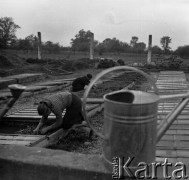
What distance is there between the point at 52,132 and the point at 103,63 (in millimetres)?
14582

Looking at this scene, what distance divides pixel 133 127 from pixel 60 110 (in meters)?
2.61

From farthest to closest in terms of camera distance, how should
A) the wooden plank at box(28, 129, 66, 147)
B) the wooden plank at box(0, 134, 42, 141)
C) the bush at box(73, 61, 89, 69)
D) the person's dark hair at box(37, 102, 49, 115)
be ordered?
the bush at box(73, 61, 89, 69)
the person's dark hair at box(37, 102, 49, 115)
the wooden plank at box(0, 134, 42, 141)
the wooden plank at box(28, 129, 66, 147)

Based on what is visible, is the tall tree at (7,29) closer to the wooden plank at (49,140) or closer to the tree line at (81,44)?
the tree line at (81,44)

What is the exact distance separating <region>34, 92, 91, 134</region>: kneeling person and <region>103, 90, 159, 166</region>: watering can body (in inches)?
94.9

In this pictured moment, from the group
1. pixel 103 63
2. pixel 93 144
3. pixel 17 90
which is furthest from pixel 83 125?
pixel 103 63

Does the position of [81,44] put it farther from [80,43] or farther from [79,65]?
[79,65]

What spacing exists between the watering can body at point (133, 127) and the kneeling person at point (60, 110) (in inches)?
94.9

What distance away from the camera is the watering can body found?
1.62 m

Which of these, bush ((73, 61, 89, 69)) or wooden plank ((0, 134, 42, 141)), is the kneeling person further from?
bush ((73, 61, 89, 69))

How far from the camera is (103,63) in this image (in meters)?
18.6

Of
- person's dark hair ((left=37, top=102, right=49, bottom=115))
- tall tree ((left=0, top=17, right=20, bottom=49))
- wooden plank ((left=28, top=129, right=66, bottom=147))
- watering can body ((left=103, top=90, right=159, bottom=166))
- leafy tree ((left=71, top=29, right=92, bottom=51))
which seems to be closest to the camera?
watering can body ((left=103, top=90, right=159, bottom=166))

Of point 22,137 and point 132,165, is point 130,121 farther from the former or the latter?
point 22,137

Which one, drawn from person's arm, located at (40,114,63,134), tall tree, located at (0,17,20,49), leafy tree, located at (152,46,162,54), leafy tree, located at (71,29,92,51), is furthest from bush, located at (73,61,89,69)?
person's arm, located at (40,114,63,134)

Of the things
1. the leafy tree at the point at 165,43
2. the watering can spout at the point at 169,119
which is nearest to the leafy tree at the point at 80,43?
the leafy tree at the point at 165,43
